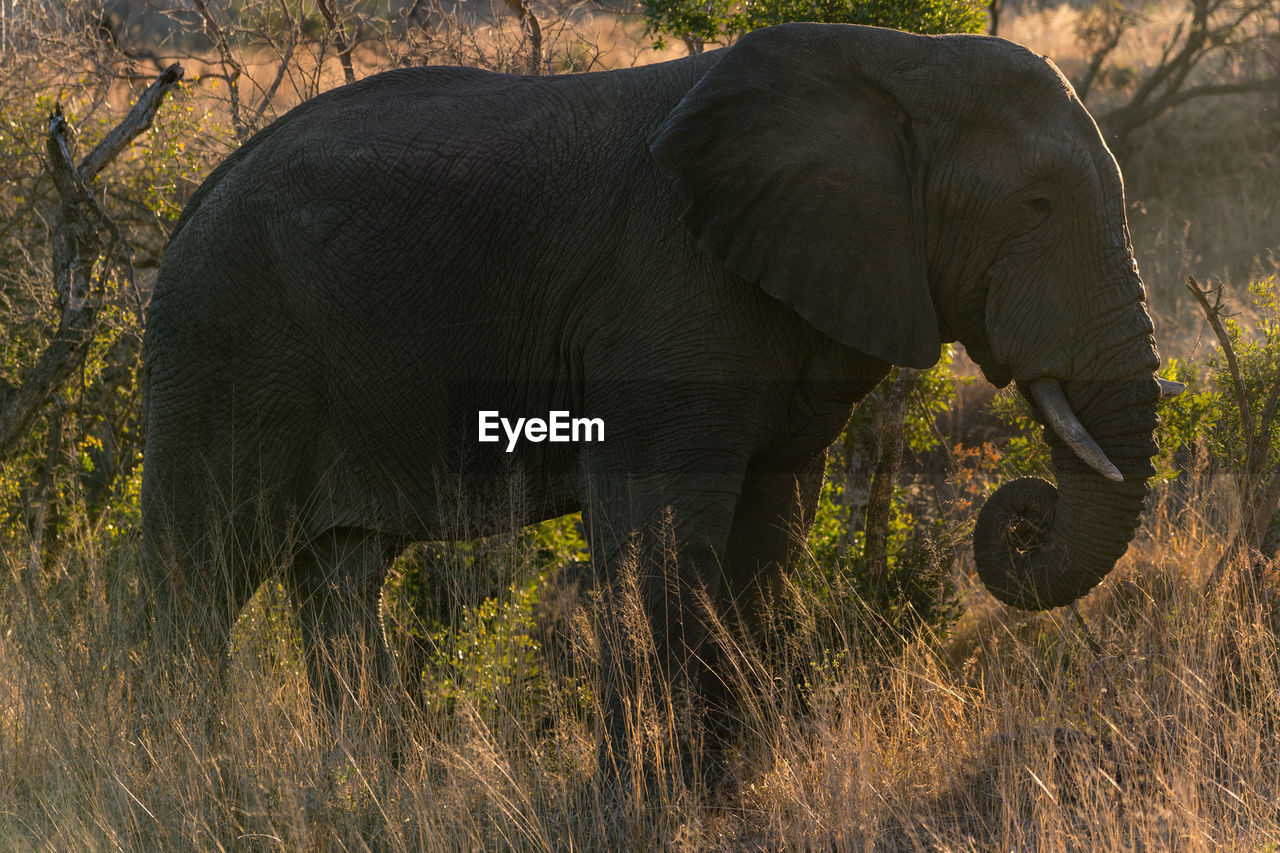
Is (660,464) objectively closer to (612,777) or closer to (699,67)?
(612,777)

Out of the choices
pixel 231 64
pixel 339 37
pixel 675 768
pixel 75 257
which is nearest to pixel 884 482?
pixel 675 768

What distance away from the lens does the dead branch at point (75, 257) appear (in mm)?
6996

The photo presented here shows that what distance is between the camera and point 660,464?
4.56 m

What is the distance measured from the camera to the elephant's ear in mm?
4438

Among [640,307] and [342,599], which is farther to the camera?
[342,599]

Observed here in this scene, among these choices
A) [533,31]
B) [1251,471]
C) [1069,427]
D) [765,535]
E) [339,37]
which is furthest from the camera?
[339,37]

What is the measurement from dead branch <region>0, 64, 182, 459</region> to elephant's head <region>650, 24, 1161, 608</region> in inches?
147

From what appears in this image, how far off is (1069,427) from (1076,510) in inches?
12.9

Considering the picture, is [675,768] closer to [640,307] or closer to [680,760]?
[680,760]

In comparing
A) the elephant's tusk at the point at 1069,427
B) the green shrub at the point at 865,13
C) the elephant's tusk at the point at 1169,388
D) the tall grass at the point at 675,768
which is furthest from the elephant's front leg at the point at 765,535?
the green shrub at the point at 865,13

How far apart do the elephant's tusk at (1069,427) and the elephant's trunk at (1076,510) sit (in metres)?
0.03

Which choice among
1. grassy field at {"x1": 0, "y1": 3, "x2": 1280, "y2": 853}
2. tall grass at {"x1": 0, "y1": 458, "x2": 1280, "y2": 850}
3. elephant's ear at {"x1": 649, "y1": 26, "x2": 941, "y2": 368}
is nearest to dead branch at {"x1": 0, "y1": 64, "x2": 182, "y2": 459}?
grassy field at {"x1": 0, "y1": 3, "x2": 1280, "y2": 853}

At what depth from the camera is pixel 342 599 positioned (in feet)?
19.0

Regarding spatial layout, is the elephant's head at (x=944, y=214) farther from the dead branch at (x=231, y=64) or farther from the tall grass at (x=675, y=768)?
the dead branch at (x=231, y=64)
